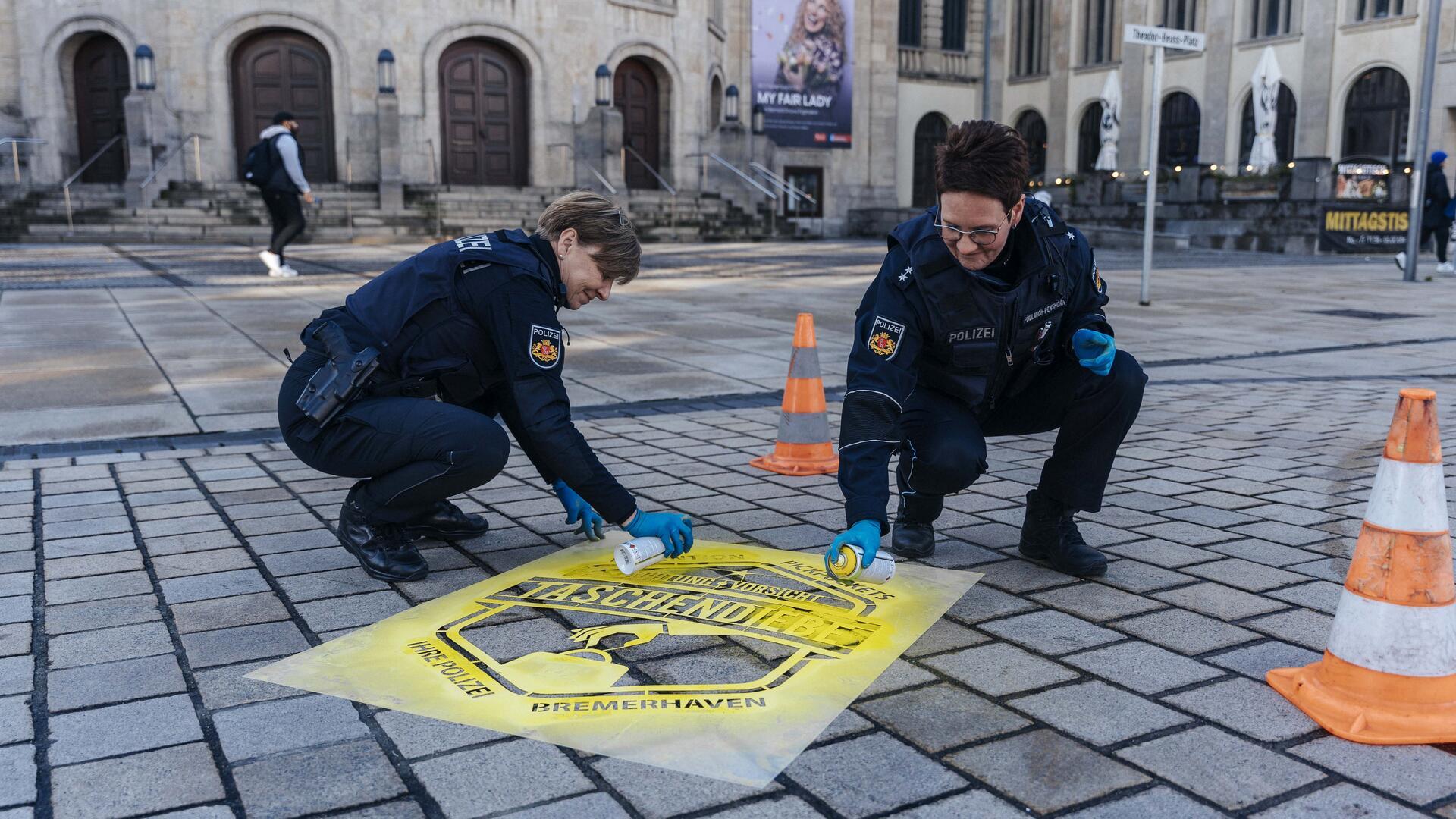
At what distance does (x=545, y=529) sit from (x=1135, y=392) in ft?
6.25

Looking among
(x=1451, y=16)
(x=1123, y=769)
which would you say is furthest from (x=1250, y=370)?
(x=1451, y=16)

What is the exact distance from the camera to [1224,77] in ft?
103

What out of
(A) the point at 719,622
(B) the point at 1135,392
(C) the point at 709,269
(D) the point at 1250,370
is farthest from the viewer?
(C) the point at 709,269

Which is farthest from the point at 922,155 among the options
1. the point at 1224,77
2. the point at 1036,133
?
the point at 1224,77

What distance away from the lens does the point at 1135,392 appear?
3.36 meters

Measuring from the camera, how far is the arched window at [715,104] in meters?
30.7

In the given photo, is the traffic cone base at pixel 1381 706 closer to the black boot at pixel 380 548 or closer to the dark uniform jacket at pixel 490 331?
the dark uniform jacket at pixel 490 331

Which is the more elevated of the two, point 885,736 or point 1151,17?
point 1151,17

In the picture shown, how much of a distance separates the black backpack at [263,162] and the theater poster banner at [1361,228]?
18850 mm

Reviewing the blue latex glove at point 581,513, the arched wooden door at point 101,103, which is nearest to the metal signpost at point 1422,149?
the blue latex glove at point 581,513

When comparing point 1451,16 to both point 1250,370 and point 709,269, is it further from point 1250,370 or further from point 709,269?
point 1250,370

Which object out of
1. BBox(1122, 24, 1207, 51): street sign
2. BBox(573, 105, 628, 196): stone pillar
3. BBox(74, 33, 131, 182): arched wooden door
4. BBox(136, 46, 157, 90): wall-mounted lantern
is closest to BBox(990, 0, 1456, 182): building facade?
BBox(573, 105, 628, 196): stone pillar

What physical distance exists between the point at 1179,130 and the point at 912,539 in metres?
33.4

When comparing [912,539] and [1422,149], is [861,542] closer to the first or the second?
[912,539]
